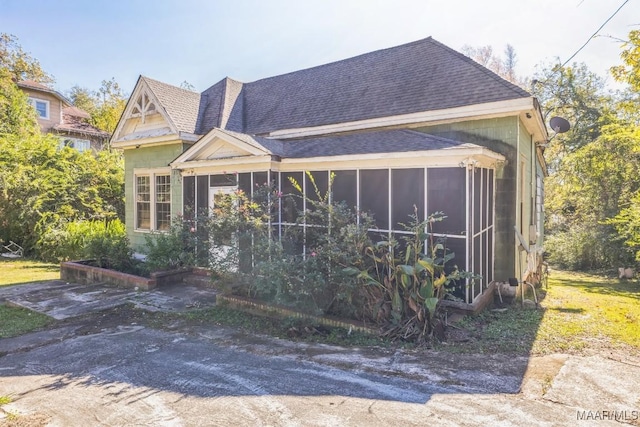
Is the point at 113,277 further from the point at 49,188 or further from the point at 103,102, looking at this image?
the point at 103,102

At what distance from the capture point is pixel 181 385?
440cm

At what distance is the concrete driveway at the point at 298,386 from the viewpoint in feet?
12.1

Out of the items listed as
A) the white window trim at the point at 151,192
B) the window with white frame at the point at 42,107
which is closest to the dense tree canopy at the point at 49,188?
the white window trim at the point at 151,192

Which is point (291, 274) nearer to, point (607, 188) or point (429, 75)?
point (429, 75)

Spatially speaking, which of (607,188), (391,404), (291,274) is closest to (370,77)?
(291,274)

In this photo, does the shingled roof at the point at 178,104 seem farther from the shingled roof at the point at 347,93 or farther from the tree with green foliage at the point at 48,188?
the tree with green foliage at the point at 48,188

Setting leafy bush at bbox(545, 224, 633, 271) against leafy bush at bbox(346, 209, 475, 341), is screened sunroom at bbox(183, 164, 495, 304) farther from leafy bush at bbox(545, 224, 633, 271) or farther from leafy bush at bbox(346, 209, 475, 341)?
leafy bush at bbox(545, 224, 633, 271)

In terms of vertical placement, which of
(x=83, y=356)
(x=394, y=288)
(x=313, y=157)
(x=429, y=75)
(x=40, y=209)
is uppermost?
(x=429, y=75)

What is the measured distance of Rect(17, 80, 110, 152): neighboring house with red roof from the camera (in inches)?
1139

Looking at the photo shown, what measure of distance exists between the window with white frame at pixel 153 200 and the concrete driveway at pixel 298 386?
7.16 metres

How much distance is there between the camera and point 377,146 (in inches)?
315

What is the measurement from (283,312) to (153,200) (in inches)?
317

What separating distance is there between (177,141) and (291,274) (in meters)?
7.39

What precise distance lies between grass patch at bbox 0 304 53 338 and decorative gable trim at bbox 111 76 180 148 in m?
6.07
